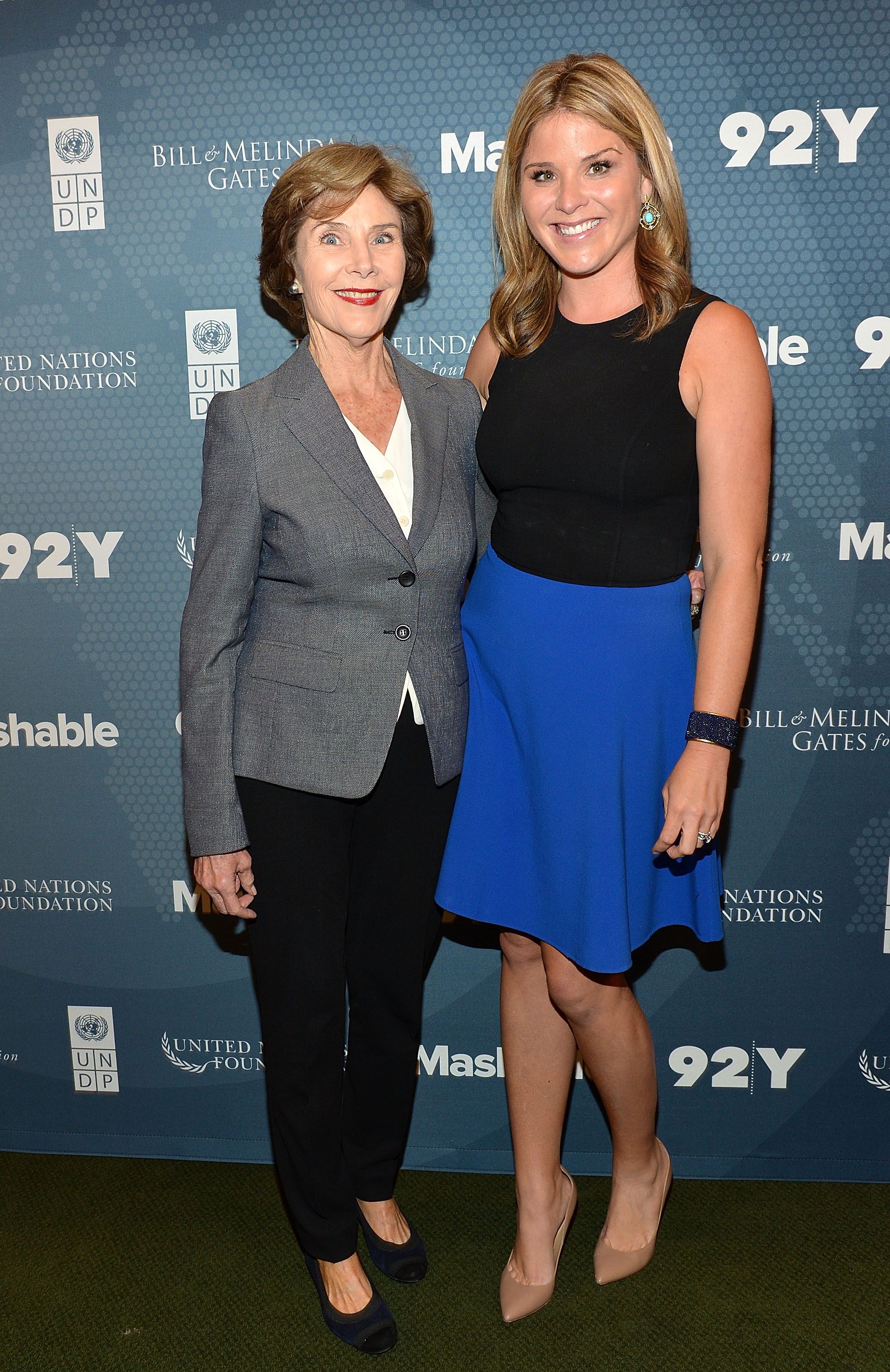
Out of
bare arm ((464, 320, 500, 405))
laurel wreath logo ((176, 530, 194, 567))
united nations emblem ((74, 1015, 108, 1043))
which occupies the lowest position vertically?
united nations emblem ((74, 1015, 108, 1043))

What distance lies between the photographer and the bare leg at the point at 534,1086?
6.94ft

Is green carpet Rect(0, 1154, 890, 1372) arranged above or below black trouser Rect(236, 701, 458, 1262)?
below

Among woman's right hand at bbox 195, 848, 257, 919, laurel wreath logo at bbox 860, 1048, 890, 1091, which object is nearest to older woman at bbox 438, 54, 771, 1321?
woman's right hand at bbox 195, 848, 257, 919

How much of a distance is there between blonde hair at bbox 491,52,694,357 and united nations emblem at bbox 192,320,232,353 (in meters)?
0.68

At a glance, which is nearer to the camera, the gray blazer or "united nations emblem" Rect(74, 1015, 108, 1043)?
the gray blazer

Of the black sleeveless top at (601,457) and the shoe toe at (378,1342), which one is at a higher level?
the black sleeveless top at (601,457)

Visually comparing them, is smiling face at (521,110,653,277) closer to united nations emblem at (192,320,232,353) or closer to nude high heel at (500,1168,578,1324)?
united nations emblem at (192,320,232,353)

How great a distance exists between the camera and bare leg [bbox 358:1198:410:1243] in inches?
88.7

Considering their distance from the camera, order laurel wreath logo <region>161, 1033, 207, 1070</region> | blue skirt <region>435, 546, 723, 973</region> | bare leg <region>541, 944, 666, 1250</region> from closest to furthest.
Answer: blue skirt <region>435, 546, 723, 973</region>
bare leg <region>541, 944, 666, 1250</region>
laurel wreath logo <region>161, 1033, 207, 1070</region>

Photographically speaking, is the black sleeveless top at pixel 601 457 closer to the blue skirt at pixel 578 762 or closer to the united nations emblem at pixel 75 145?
the blue skirt at pixel 578 762

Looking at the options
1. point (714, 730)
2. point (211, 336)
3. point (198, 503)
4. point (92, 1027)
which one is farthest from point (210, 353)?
point (92, 1027)

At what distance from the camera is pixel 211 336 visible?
2.34m

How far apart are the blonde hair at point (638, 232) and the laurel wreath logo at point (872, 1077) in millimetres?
1786

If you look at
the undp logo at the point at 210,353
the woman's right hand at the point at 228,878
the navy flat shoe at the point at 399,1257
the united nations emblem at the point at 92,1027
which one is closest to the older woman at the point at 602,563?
the navy flat shoe at the point at 399,1257
